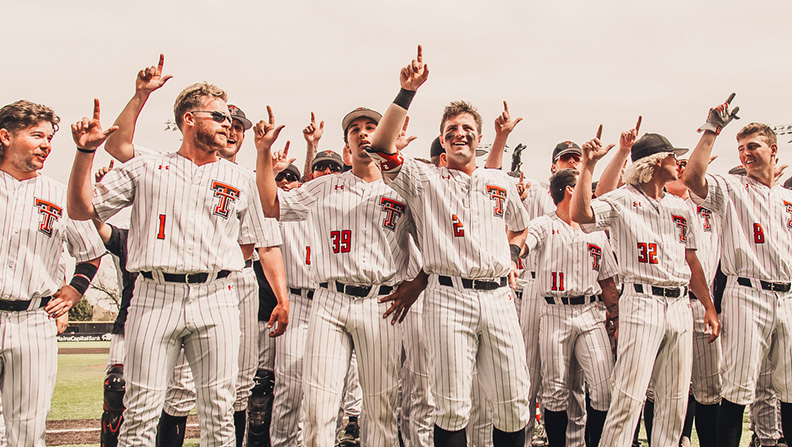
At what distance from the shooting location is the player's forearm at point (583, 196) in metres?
4.50

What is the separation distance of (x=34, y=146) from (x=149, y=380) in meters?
1.67

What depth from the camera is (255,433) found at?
5.33 meters

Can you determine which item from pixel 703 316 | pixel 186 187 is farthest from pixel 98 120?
pixel 703 316

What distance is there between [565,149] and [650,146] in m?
1.66

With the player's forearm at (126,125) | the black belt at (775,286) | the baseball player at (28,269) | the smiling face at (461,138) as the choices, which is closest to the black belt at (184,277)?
the baseball player at (28,269)

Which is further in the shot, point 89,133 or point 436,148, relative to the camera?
point 436,148

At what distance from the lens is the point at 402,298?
13.7 ft

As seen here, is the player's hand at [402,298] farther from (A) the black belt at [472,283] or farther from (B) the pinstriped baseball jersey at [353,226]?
(A) the black belt at [472,283]

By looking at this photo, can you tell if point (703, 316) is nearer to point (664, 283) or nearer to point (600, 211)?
point (664, 283)

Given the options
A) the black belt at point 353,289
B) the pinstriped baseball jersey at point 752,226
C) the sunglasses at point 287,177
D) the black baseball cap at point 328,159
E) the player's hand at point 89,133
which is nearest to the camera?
the player's hand at point 89,133

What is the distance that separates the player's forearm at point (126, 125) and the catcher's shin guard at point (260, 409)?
98.3 inches

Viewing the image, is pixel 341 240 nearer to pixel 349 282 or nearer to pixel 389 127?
pixel 349 282

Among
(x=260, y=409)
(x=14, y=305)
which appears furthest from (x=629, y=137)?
(x=14, y=305)

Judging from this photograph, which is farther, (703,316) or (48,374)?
(703,316)
